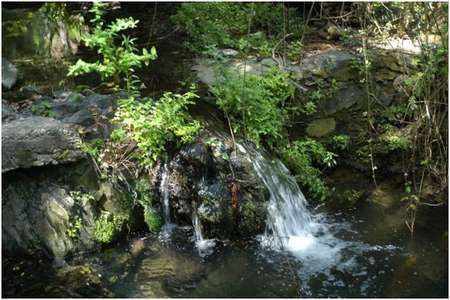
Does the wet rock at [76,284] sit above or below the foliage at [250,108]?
below

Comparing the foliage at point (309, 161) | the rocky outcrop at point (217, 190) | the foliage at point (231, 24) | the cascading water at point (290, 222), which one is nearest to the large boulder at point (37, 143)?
the rocky outcrop at point (217, 190)

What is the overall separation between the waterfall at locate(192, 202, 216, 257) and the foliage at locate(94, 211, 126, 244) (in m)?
0.74

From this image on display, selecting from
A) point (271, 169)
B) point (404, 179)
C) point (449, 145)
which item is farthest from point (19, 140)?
point (404, 179)

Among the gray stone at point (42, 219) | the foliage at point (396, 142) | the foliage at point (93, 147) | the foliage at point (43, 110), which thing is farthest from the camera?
the foliage at point (396, 142)

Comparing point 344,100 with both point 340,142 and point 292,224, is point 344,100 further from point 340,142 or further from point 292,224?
point 292,224

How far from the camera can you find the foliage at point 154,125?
5.59 m

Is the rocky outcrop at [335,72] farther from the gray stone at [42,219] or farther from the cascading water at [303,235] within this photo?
the gray stone at [42,219]

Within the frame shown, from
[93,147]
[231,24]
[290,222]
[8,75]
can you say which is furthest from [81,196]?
[231,24]

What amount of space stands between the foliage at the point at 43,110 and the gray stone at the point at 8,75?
1.06 m

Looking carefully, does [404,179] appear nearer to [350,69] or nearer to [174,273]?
[350,69]

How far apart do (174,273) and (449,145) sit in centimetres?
288

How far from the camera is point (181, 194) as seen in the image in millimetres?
5594

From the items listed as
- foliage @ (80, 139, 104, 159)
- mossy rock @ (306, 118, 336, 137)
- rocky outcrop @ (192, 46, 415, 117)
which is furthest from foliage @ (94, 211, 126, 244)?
mossy rock @ (306, 118, 336, 137)

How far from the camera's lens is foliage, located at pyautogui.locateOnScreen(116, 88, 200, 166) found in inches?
220
